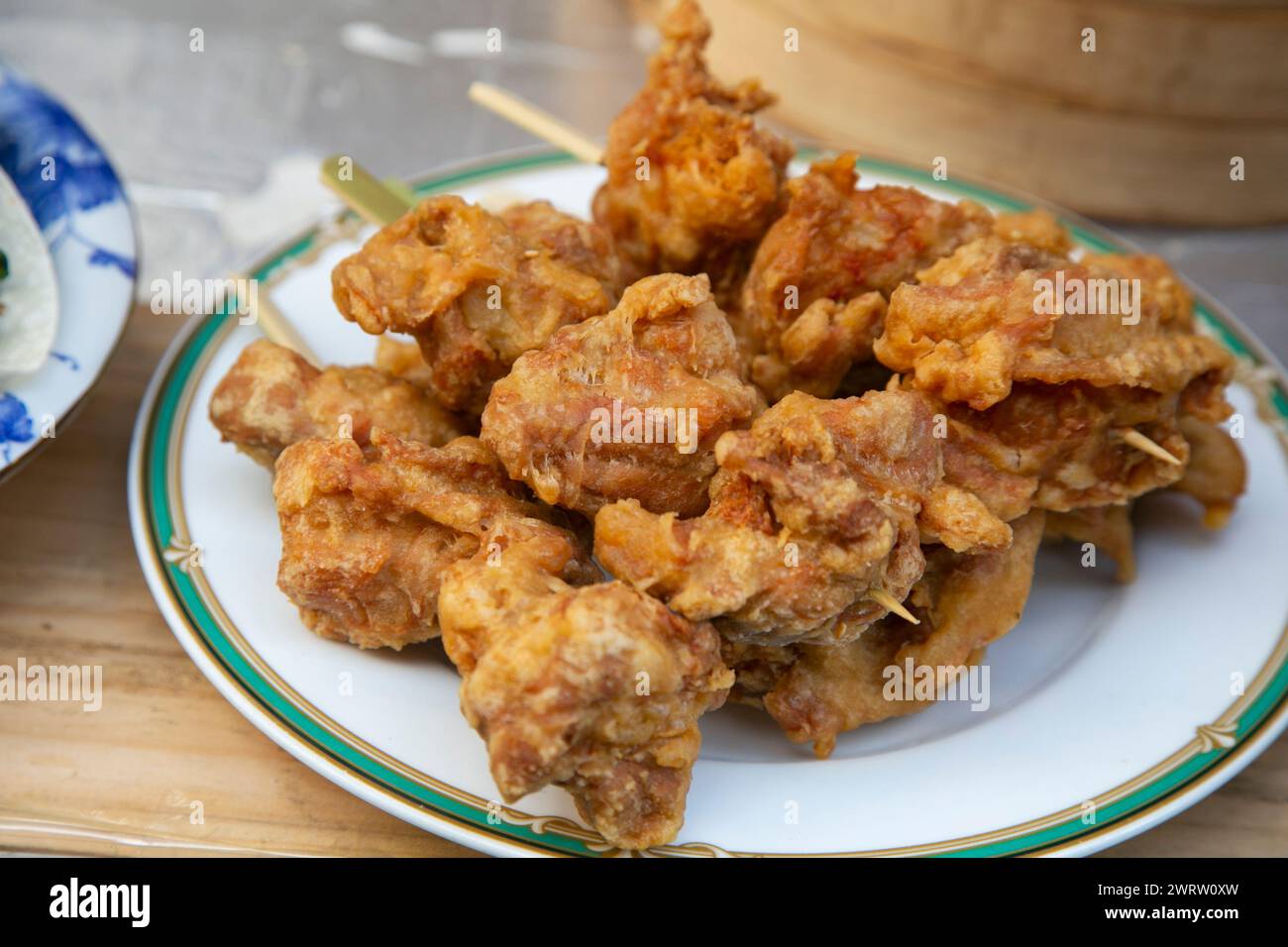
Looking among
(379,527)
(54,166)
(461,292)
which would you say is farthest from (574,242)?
(54,166)

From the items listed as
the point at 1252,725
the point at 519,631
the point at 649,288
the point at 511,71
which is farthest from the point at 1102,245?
the point at 511,71

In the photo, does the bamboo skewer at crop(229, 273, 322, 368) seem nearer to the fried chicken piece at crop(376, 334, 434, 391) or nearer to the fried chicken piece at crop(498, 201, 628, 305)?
Result: the fried chicken piece at crop(376, 334, 434, 391)

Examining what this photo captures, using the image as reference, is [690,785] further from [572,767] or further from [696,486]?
[696,486]

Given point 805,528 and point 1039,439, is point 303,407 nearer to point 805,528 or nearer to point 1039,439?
point 805,528

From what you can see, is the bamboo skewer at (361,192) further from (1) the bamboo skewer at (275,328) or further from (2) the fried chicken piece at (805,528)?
(2) the fried chicken piece at (805,528)

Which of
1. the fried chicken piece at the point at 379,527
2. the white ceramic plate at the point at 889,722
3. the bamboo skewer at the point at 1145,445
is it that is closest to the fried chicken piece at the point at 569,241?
the fried chicken piece at the point at 379,527

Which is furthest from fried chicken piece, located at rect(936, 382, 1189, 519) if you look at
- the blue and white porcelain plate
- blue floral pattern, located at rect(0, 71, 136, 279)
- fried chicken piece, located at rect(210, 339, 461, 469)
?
blue floral pattern, located at rect(0, 71, 136, 279)
